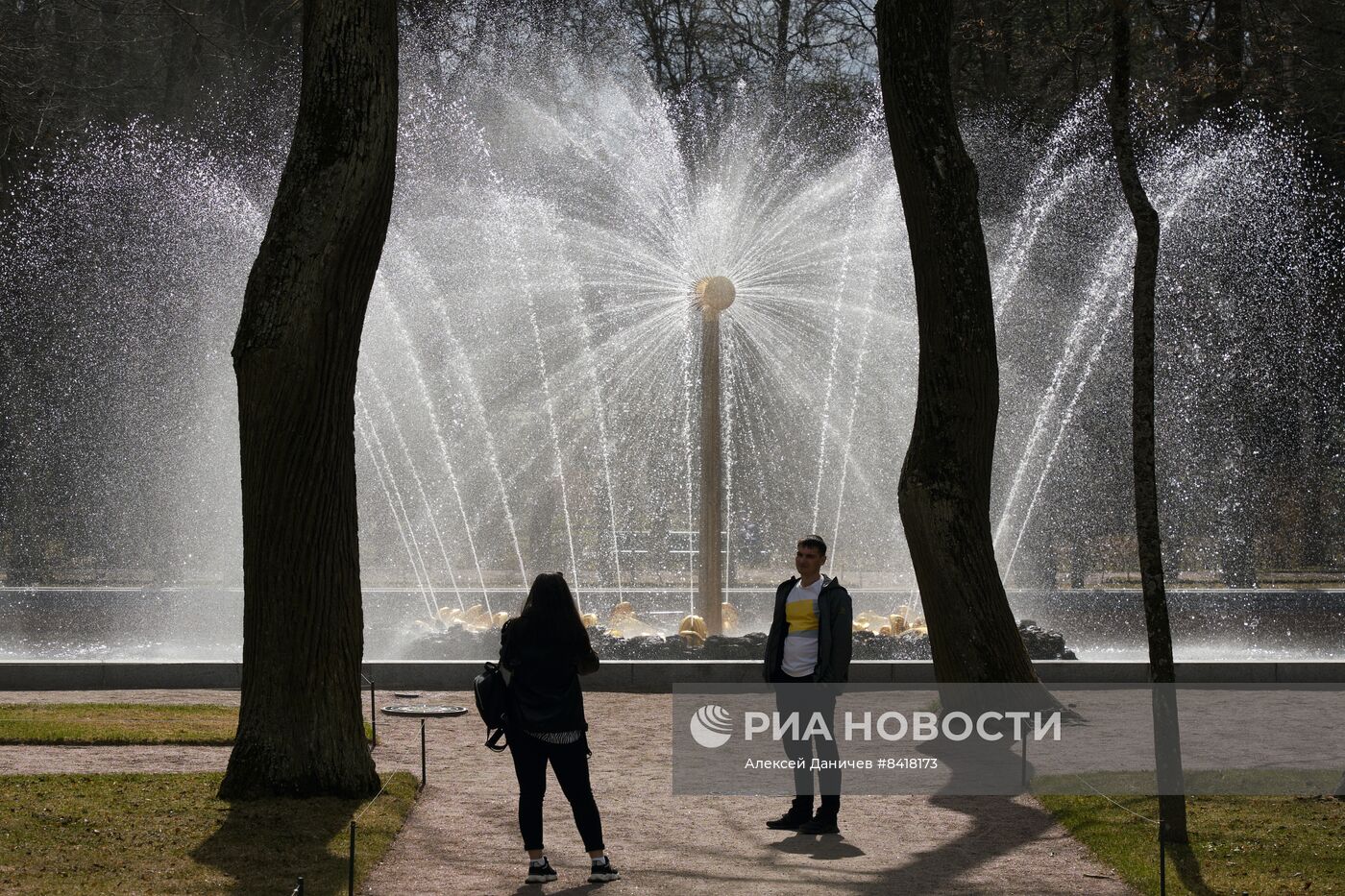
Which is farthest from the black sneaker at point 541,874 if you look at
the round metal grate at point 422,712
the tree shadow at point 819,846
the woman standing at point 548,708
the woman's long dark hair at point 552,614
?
the round metal grate at point 422,712

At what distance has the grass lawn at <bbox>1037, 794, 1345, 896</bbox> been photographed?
6.72 m

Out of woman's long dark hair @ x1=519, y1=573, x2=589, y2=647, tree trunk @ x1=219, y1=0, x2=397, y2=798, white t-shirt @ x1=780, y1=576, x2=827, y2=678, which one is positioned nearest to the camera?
woman's long dark hair @ x1=519, y1=573, x2=589, y2=647

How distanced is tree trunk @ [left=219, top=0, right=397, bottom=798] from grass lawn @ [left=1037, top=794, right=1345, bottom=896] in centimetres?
385

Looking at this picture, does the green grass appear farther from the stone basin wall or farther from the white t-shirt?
the stone basin wall

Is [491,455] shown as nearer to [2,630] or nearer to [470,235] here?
[470,235]

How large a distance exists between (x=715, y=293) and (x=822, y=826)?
Result: 8360mm

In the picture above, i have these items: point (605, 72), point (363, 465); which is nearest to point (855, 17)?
point (605, 72)

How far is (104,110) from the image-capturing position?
28.1 metres

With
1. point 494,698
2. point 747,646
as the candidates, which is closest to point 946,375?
point 747,646

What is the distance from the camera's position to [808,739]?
25.1 feet

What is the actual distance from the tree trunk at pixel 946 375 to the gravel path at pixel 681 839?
2.05 meters

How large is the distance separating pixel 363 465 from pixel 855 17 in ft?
42.7

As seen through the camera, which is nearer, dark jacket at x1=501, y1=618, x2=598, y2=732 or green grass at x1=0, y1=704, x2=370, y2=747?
dark jacket at x1=501, y1=618, x2=598, y2=732

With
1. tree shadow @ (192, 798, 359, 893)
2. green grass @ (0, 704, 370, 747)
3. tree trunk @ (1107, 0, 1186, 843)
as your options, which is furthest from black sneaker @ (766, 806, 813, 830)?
green grass @ (0, 704, 370, 747)
